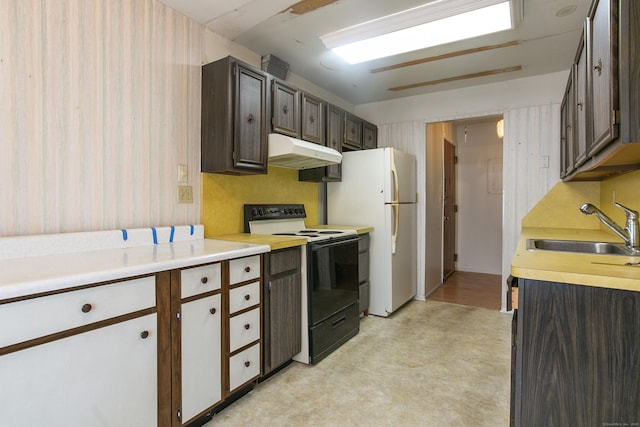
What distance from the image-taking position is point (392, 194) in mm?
3297

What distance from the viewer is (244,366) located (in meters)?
1.91

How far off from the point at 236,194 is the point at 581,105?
2.27 m

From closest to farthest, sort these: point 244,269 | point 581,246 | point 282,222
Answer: point 244,269 < point 581,246 < point 282,222

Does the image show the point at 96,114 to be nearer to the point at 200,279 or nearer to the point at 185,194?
the point at 185,194

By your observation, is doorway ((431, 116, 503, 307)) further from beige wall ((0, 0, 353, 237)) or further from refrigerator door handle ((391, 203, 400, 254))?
beige wall ((0, 0, 353, 237))

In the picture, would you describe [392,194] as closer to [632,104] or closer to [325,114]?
[325,114]

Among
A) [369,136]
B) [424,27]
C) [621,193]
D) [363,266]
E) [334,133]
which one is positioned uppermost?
[424,27]

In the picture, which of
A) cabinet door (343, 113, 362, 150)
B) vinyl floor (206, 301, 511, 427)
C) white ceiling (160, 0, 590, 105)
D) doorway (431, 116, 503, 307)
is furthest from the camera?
doorway (431, 116, 503, 307)

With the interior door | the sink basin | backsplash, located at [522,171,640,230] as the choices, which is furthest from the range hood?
the interior door

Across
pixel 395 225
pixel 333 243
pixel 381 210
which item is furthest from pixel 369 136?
pixel 333 243

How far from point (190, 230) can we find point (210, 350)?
0.84 meters

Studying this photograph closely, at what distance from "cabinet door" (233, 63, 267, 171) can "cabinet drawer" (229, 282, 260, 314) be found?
83cm

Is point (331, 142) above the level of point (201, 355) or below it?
above

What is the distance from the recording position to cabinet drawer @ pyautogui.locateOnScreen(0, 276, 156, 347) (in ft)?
3.46
